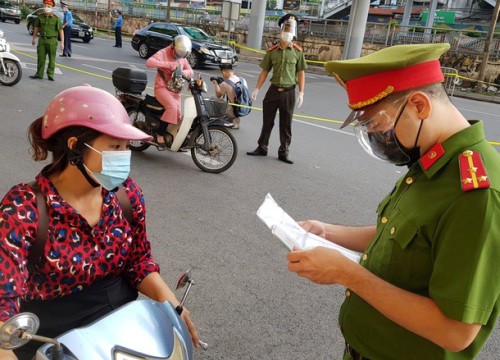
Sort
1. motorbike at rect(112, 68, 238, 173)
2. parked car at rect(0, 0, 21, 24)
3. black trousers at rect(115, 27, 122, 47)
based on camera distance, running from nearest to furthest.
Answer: motorbike at rect(112, 68, 238, 173), black trousers at rect(115, 27, 122, 47), parked car at rect(0, 0, 21, 24)

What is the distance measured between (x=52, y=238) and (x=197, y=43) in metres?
17.6

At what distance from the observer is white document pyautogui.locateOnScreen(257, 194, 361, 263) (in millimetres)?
1638

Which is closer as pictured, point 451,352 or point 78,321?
point 451,352

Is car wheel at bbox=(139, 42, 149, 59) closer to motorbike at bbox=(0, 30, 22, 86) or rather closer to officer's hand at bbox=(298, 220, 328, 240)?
motorbike at bbox=(0, 30, 22, 86)

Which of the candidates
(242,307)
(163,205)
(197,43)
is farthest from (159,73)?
(197,43)

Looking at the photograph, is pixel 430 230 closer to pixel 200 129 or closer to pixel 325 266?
Result: pixel 325 266

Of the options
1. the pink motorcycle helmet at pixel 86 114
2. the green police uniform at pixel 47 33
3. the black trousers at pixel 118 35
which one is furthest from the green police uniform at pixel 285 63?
the black trousers at pixel 118 35

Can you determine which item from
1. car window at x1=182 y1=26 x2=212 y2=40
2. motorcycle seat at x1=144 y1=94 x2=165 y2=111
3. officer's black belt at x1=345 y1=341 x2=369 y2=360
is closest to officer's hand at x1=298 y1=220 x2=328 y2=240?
officer's black belt at x1=345 y1=341 x2=369 y2=360

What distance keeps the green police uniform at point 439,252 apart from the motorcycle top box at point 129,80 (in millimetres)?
5545

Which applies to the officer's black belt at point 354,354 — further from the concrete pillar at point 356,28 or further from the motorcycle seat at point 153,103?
the concrete pillar at point 356,28

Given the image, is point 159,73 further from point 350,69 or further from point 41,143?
point 350,69

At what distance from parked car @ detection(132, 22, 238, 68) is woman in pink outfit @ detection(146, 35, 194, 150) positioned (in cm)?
1122

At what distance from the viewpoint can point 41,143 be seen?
76.7 inches

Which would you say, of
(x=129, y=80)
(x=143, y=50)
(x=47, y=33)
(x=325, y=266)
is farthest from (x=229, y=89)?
Answer: (x=143, y=50)
